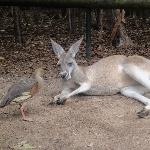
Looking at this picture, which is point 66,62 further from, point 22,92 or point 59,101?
point 22,92

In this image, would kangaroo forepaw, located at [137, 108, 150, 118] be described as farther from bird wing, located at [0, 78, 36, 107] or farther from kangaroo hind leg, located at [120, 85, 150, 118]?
bird wing, located at [0, 78, 36, 107]

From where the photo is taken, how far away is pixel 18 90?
5.61m

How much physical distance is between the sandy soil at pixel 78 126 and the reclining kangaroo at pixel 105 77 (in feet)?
0.40

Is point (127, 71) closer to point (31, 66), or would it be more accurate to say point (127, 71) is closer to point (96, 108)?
point (96, 108)

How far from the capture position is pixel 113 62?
6820 mm

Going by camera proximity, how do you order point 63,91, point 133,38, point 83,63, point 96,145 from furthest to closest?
point 133,38
point 83,63
point 63,91
point 96,145

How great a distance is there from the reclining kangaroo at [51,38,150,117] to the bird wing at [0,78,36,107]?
0.81m

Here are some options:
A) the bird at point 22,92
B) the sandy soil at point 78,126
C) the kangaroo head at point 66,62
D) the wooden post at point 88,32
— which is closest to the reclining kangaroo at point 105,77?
the kangaroo head at point 66,62

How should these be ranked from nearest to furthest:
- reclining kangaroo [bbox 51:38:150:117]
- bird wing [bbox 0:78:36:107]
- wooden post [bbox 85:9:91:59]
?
bird wing [bbox 0:78:36:107] < reclining kangaroo [bbox 51:38:150:117] < wooden post [bbox 85:9:91:59]

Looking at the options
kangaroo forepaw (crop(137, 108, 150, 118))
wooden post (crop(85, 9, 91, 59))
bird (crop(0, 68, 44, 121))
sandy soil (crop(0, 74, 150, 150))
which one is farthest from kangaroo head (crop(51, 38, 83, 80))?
wooden post (crop(85, 9, 91, 59))

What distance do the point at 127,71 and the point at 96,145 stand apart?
71.3 inches

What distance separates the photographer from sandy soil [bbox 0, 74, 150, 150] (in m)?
5.05

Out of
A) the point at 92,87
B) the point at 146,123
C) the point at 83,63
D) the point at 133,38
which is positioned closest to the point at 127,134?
the point at 146,123

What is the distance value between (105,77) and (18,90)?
1489mm
